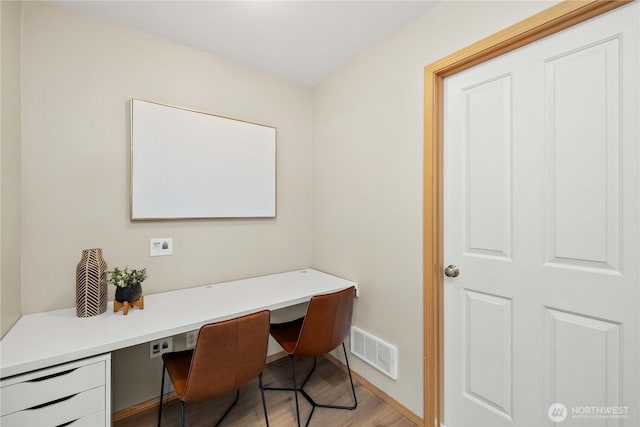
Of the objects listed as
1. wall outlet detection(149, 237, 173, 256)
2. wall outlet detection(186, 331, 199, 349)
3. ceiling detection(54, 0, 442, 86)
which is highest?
ceiling detection(54, 0, 442, 86)

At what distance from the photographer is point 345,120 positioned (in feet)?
7.05

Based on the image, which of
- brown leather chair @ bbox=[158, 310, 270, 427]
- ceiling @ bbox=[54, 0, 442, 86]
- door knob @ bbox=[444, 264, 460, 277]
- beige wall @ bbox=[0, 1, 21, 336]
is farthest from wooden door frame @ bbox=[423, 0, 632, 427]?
beige wall @ bbox=[0, 1, 21, 336]

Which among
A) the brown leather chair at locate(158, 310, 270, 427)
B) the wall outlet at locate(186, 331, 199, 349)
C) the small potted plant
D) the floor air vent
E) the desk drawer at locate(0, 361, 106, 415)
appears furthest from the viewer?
the wall outlet at locate(186, 331, 199, 349)

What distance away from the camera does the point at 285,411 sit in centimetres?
170

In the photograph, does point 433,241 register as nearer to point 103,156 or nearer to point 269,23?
point 269,23

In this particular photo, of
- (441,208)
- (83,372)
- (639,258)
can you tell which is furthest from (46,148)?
(639,258)

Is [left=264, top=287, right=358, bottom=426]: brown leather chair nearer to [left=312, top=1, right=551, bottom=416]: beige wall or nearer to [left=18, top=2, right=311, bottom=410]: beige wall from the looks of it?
[left=312, top=1, right=551, bottom=416]: beige wall

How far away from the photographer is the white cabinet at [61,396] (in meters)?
0.96

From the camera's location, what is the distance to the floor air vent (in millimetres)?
1743

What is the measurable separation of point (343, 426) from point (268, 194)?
1.65m

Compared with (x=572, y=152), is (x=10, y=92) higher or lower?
higher

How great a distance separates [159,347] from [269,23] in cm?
218

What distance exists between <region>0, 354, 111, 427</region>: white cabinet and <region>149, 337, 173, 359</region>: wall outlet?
65 centimetres

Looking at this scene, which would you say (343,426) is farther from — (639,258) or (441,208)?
(639,258)
